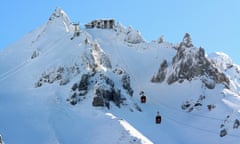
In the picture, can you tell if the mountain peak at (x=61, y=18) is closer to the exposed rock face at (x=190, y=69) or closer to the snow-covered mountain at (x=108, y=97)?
the snow-covered mountain at (x=108, y=97)

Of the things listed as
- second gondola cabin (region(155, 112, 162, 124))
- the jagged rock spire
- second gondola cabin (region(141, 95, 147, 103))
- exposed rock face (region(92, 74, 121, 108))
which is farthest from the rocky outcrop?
the jagged rock spire

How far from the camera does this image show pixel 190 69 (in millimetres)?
105750

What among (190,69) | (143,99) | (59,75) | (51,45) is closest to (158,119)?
(143,99)

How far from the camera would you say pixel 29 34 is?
145m

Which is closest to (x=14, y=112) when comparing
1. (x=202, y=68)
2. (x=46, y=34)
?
(x=202, y=68)

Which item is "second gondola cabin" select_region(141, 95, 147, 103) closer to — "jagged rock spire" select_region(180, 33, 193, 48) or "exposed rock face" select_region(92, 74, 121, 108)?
"exposed rock face" select_region(92, 74, 121, 108)

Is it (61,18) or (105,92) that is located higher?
(61,18)

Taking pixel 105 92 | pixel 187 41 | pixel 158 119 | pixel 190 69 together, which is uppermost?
pixel 187 41

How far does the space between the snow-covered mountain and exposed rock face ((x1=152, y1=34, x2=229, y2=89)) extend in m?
0.17

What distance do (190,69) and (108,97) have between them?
70.8 ft

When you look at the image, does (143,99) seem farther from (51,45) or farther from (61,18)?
(61,18)

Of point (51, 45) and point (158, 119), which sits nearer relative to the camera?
point (158, 119)

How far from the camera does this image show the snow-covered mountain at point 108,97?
7838 centimetres

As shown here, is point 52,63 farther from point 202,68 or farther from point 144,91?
point 202,68
